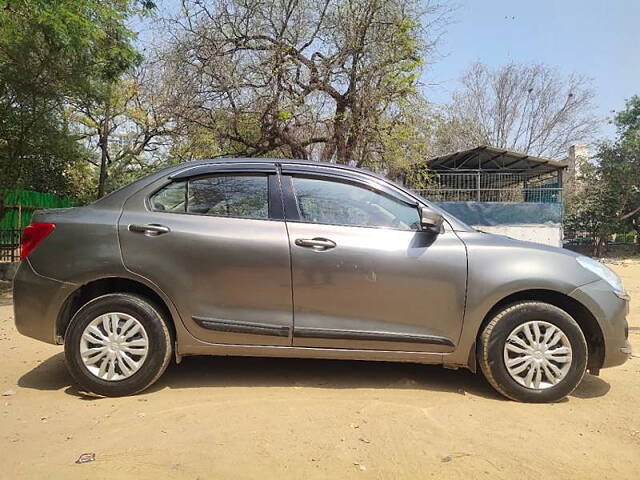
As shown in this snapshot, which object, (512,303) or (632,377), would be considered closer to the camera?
(512,303)

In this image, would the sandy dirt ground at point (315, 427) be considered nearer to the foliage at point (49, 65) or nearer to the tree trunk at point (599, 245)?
the foliage at point (49, 65)

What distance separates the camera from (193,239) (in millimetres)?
3621

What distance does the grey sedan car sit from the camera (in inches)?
141

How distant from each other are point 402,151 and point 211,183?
9764mm

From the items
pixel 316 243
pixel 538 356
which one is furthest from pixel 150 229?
pixel 538 356

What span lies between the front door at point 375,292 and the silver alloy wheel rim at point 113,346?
1.13 metres

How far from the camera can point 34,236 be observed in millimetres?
3705

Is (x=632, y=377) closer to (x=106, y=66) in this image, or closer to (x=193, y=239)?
(x=193, y=239)

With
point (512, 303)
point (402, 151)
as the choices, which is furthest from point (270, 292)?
point (402, 151)

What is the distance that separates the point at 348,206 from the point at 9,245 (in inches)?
464

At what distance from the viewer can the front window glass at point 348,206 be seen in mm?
3730

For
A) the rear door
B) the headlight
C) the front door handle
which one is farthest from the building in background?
the rear door

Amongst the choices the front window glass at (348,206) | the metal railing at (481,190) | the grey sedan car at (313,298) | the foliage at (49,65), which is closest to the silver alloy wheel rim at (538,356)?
the grey sedan car at (313,298)

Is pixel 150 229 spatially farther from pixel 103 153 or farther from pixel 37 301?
pixel 103 153
